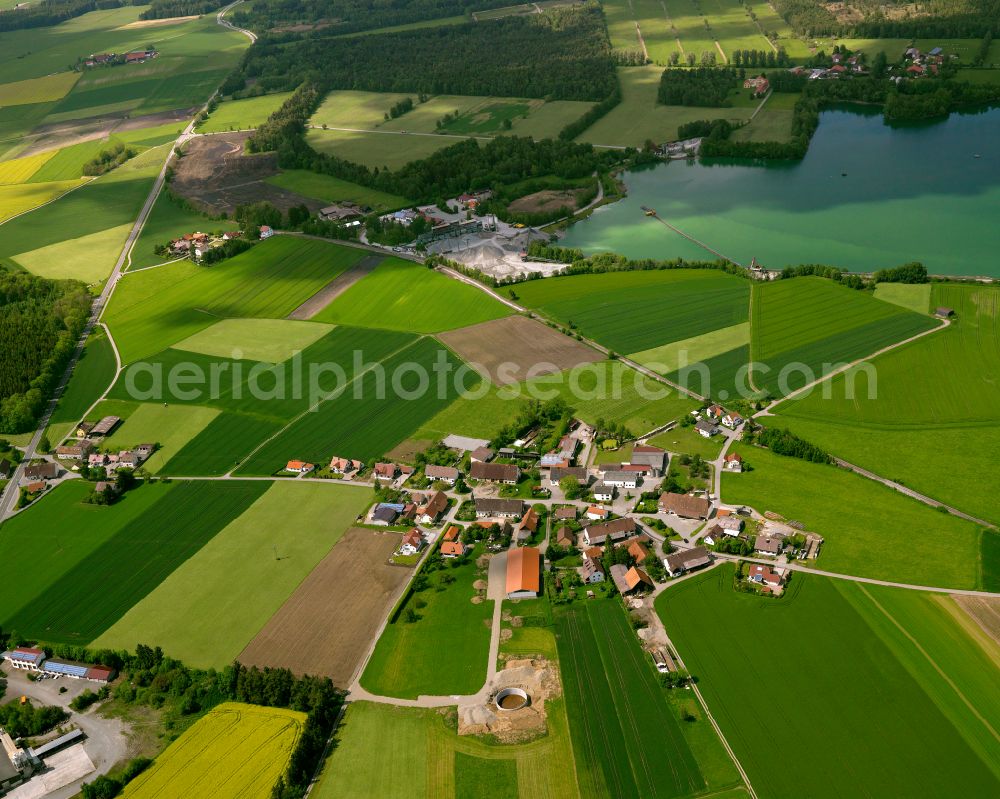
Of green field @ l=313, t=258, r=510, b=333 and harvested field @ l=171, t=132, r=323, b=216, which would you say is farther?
harvested field @ l=171, t=132, r=323, b=216

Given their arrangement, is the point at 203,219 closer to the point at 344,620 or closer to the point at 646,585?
the point at 344,620

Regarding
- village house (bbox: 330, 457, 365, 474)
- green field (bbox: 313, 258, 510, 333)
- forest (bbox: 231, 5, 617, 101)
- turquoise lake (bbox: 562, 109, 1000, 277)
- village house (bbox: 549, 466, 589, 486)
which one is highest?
forest (bbox: 231, 5, 617, 101)

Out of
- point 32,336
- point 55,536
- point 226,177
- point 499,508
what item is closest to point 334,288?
point 32,336

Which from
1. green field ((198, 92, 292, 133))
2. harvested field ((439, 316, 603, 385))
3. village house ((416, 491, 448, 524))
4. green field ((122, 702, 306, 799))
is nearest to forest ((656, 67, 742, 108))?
green field ((198, 92, 292, 133))

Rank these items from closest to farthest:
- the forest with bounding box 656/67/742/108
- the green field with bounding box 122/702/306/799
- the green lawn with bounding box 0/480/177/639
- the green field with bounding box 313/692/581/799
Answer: the green field with bounding box 313/692/581/799 < the green field with bounding box 122/702/306/799 < the green lawn with bounding box 0/480/177/639 < the forest with bounding box 656/67/742/108

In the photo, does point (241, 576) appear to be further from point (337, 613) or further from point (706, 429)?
point (706, 429)

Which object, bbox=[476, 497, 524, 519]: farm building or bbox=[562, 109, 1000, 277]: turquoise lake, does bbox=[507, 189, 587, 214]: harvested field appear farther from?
bbox=[476, 497, 524, 519]: farm building

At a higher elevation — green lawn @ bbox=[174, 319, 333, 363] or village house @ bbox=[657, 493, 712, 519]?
green lawn @ bbox=[174, 319, 333, 363]
